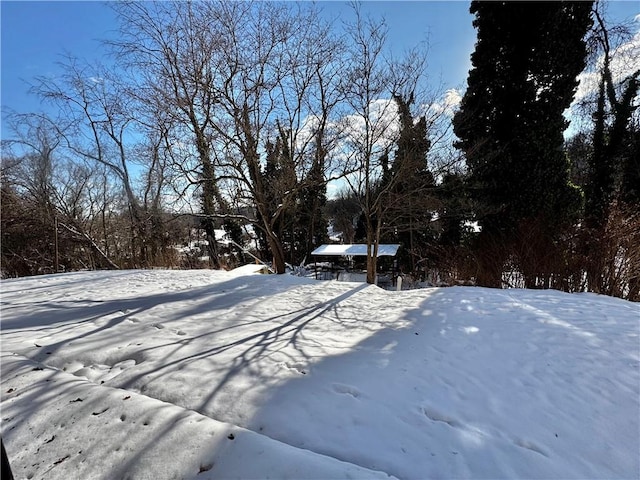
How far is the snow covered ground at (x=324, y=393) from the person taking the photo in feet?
5.64

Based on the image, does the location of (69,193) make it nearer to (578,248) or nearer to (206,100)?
(206,100)

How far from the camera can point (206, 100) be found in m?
8.08

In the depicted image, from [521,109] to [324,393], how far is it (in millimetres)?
12594

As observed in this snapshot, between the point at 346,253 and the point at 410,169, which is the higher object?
the point at 410,169

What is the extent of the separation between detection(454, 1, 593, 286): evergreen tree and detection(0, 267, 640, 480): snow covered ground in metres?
7.52

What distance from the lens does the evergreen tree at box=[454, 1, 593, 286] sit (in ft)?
34.8

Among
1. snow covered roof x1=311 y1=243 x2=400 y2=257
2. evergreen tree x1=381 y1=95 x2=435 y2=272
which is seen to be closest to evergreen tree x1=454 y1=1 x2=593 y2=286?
evergreen tree x1=381 y1=95 x2=435 y2=272

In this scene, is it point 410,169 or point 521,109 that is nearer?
point 410,169

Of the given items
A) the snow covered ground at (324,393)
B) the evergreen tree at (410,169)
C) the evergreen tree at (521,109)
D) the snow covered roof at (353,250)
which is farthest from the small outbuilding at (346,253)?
the snow covered ground at (324,393)

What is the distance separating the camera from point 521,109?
1116 centimetres

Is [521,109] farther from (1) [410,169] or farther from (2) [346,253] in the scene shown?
(2) [346,253]

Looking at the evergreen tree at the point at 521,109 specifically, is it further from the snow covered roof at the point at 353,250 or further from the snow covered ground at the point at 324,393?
the snow covered ground at the point at 324,393

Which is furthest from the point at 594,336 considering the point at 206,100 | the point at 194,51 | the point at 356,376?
the point at 194,51

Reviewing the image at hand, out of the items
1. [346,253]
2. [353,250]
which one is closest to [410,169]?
[346,253]
